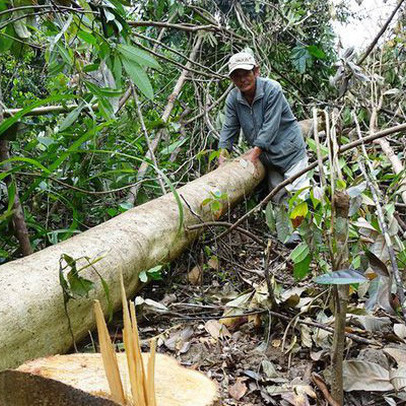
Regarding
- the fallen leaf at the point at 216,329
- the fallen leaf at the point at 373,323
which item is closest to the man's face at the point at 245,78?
the fallen leaf at the point at 216,329

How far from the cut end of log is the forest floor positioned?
1.55 feet

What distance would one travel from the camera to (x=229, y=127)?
13.3ft

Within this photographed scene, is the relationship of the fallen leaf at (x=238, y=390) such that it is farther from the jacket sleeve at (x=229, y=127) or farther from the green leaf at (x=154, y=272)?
the jacket sleeve at (x=229, y=127)

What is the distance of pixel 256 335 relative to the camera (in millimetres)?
1999

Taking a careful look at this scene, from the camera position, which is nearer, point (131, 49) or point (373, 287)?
point (373, 287)

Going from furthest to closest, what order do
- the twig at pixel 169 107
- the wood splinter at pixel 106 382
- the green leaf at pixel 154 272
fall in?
the twig at pixel 169 107
the green leaf at pixel 154 272
the wood splinter at pixel 106 382

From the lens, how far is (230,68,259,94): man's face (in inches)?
146

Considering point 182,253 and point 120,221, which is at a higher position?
point 120,221

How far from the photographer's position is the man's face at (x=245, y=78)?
371 cm

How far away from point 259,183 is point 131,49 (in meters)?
2.56

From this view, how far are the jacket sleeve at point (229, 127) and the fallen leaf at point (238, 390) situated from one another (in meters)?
2.64

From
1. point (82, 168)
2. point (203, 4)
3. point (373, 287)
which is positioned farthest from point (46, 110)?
point (203, 4)

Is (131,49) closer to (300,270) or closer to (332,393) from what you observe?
(300,270)

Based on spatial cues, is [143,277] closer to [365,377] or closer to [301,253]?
[301,253]
